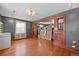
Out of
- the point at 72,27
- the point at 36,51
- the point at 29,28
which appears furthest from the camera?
the point at 29,28

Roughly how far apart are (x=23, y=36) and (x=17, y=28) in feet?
3.86

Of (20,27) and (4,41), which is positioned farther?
(20,27)

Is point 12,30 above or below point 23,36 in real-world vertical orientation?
above

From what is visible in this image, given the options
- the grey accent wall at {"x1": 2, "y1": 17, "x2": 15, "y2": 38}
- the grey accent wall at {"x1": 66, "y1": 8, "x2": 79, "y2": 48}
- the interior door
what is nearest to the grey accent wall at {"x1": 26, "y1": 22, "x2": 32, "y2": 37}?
the grey accent wall at {"x1": 2, "y1": 17, "x2": 15, "y2": 38}

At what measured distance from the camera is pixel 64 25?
4.64 m

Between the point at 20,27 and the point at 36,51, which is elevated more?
the point at 20,27

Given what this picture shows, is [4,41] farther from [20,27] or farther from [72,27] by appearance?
[20,27]

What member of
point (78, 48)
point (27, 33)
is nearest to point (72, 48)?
point (78, 48)

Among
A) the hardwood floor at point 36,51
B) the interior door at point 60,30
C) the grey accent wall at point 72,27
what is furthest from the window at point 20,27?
the grey accent wall at point 72,27

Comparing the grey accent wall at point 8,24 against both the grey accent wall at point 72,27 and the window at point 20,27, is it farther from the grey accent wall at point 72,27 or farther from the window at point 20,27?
the grey accent wall at point 72,27

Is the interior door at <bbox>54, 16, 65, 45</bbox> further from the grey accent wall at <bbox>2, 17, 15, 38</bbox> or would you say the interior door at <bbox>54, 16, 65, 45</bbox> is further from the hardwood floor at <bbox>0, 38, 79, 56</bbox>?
the grey accent wall at <bbox>2, 17, 15, 38</bbox>

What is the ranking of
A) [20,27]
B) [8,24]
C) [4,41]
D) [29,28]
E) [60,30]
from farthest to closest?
[29,28], [20,27], [8,24], [60,30], [4,41]

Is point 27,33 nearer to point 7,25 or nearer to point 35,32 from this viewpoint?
point 35,32

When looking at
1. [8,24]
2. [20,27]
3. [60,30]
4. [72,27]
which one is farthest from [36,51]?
[20,27]
